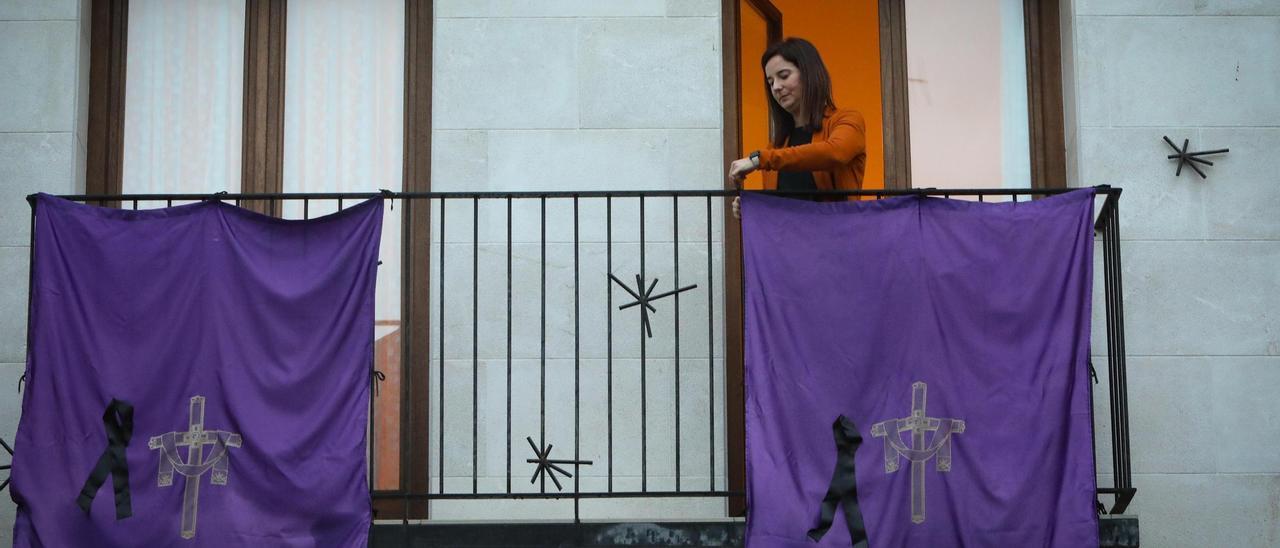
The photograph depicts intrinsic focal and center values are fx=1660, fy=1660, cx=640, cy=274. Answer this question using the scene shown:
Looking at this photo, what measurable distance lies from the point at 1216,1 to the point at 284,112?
5.87 metres

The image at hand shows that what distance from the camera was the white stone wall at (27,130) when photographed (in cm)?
984

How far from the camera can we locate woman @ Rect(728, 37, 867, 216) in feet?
29.3

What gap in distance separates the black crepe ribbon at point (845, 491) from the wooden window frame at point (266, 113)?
277cm

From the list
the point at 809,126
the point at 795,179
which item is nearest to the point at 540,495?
the point at 795,179

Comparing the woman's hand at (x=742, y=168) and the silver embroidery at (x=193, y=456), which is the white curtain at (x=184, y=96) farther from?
the woman's hand at (x=742, y=168)

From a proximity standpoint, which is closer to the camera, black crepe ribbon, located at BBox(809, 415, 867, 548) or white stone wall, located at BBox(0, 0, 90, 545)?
black crepe ribbon, located at BBox(809, 415, 867, 548)

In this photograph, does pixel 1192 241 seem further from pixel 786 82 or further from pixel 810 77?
pixel 786 82

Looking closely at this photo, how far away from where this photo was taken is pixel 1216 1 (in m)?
10.3

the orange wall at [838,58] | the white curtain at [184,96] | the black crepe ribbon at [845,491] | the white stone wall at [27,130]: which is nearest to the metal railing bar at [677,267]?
the black crepe ribbon at [845,491]

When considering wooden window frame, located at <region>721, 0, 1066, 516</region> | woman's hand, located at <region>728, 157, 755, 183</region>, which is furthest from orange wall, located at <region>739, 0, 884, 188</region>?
woman's hand, located at <region>728, 157, 755, 183</region>

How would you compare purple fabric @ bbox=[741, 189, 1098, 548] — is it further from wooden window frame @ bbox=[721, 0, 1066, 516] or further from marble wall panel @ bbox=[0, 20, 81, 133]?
marble wall panel @ bbox=[0, 20, 81, 133]

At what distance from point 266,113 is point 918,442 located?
4619 millimetres

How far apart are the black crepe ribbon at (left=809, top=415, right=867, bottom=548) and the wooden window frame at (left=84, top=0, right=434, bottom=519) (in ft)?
9.09

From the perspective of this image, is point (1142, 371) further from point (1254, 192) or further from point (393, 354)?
point (393, 354)
